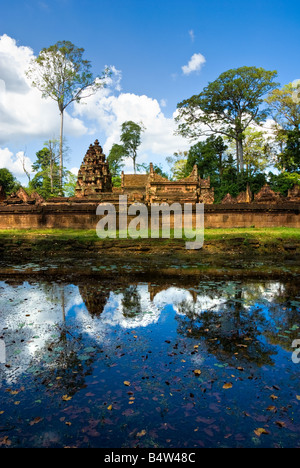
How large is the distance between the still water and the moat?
10 millimetres

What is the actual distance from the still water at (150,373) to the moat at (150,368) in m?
0.01

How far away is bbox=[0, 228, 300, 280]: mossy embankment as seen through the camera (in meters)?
8.11

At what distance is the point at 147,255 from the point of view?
33.8ft

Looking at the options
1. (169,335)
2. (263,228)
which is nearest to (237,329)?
(169,335)

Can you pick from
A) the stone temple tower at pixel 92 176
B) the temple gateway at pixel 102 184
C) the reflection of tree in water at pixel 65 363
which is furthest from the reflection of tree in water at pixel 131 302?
A: the stone temple tower at pixel 92 176

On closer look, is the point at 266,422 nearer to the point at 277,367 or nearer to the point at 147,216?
the point at 277,367

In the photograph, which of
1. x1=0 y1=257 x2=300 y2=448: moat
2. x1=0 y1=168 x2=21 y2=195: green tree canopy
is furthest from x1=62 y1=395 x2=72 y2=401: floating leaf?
x1=0 y1=168 x2=21 y2=195: green tree canopy

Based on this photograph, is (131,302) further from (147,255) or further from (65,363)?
(147,255)

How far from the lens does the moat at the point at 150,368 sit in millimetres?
2236

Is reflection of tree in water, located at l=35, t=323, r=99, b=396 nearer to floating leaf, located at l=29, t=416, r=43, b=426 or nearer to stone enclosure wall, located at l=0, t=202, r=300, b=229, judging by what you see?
floating leaf, located at l=29, t=416, r=43, b=426

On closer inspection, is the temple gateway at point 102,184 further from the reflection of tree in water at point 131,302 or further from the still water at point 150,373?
the still water at point 150,373

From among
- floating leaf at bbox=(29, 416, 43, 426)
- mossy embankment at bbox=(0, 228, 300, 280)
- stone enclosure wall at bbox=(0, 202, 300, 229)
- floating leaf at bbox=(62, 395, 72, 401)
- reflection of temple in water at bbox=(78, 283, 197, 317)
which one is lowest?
floating leaf at bbox=(29, 416, 43, 426)

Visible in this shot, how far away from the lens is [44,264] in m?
9.24

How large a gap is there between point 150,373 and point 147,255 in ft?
24.0
